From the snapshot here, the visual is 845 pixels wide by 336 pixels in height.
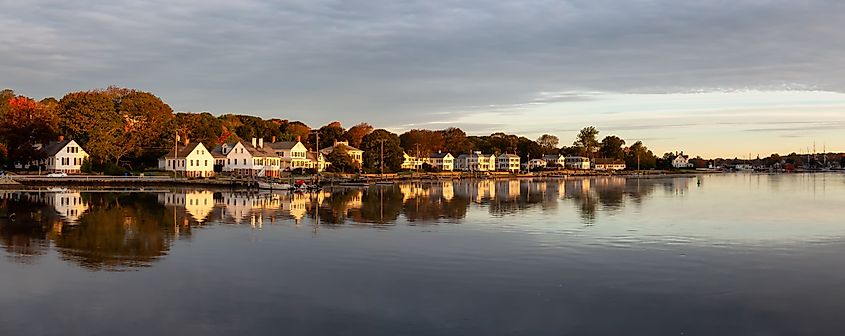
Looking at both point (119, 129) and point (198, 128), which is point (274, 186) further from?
point (198, 128)

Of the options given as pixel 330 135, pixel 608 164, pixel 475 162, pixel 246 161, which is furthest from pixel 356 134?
pixel 608 164

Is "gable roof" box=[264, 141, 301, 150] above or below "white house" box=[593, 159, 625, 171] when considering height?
above

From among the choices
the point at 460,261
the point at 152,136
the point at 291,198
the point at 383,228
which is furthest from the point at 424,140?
the point at 460,261

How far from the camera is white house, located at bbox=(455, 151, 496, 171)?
134 meters

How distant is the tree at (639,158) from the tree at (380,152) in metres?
95.2

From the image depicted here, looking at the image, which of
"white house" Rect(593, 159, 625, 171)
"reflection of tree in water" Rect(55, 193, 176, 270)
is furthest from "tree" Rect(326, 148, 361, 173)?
"white house" Rect(593, 159, 625, 171)

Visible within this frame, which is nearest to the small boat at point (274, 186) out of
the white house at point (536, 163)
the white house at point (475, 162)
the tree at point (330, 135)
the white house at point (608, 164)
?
the tree at point (330, 135)

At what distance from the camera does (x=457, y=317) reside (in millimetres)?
12008

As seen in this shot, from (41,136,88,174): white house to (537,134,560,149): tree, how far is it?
118246mm

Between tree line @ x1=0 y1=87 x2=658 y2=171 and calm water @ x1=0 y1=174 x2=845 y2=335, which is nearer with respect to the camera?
calm water @ x1=0 y1=174 x2=845 y2=335

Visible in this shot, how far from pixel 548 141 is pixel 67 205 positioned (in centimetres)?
14387

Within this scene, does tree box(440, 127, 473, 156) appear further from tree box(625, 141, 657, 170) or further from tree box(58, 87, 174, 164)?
tree box(58, 87, 174, 164)

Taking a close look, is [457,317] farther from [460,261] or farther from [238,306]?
[460,261]

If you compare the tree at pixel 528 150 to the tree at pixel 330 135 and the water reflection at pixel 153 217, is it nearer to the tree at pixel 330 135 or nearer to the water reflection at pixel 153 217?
the tree at pixel 330 135
